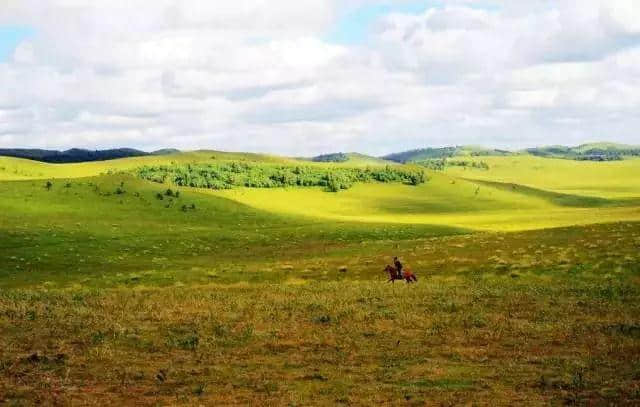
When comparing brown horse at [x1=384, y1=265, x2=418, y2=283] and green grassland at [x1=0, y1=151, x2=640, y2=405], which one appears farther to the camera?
brown horse at [x1=384, y1=265, x2=418, y2=283]

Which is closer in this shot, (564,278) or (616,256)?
(564,278)

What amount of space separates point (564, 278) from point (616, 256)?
28.5 feet

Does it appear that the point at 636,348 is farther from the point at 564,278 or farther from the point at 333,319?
the point at 564,278

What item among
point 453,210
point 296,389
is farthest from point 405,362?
point 453,210

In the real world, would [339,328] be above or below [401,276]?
above

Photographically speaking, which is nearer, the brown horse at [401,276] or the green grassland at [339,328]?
the green grassland at [339,328]

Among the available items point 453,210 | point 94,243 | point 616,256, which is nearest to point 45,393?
point 616,256

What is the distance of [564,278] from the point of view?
4444 cm

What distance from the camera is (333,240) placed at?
90312 millimetres

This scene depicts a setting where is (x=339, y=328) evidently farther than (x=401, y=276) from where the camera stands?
No

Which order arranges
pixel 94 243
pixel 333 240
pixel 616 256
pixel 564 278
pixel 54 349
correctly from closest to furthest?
pixel 54 349, pixel 564 278, pixel 616 256, pixel 94 243, pixel 333 240

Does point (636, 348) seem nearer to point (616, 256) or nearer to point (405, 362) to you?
point (405, 362)

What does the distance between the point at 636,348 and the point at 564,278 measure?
21912 millimetres

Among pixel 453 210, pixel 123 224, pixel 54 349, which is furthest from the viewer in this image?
pixel 453 210
